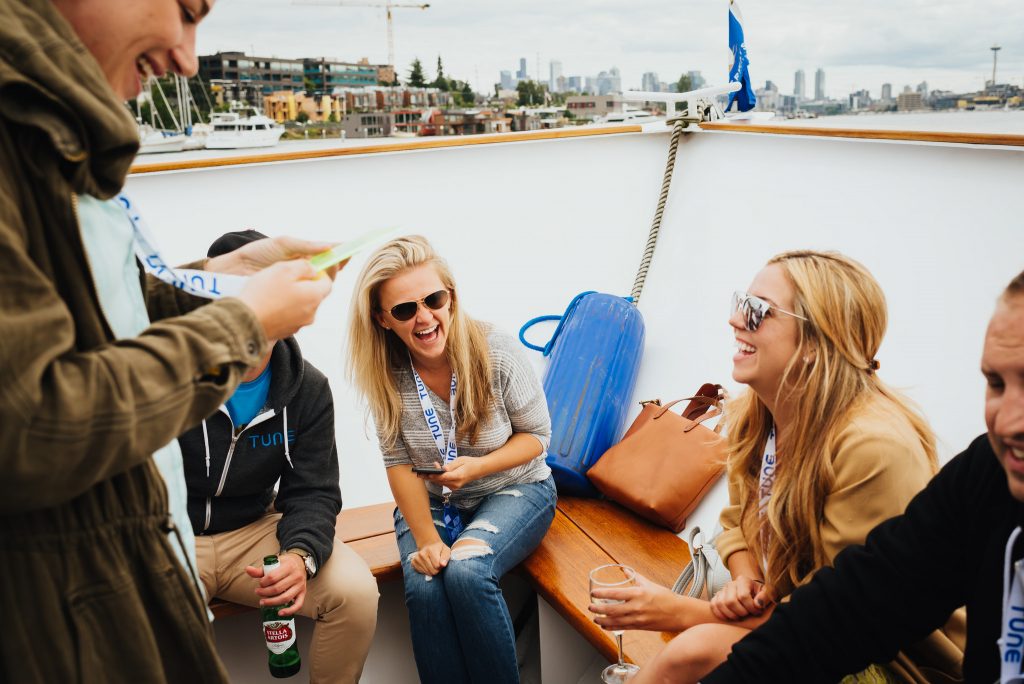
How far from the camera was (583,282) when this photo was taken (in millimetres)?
3531

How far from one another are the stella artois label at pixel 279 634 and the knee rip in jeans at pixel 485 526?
0.49 metres

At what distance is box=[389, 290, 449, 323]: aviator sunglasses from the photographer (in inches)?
80.9

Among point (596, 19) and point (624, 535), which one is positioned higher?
point (596, 19)

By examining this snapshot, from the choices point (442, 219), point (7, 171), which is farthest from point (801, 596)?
point (442, 219)

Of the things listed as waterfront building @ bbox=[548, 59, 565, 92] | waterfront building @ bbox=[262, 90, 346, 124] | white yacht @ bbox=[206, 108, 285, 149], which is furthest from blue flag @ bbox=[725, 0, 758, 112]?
waterfront building @ bbox=[262, 90, 346, 124]

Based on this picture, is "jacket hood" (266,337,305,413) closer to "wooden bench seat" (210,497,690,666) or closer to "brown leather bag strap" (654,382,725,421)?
"wooden bench seat" (210,497,690,666)

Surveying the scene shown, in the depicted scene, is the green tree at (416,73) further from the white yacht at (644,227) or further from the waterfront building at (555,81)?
the white yacht at (644,227)

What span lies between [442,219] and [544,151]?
0.55 m

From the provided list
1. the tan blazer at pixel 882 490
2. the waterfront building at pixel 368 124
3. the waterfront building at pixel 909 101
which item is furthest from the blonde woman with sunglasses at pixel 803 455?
the waterfront building at pixel 368 124

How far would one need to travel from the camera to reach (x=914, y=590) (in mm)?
1140

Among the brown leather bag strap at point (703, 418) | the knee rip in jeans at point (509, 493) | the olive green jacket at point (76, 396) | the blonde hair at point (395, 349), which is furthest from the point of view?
the brown leather bag strap at point (703, 418)

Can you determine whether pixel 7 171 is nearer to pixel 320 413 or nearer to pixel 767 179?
pixel 320 413

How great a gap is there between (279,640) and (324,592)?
0.47 ft

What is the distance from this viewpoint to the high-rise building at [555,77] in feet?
43.9
